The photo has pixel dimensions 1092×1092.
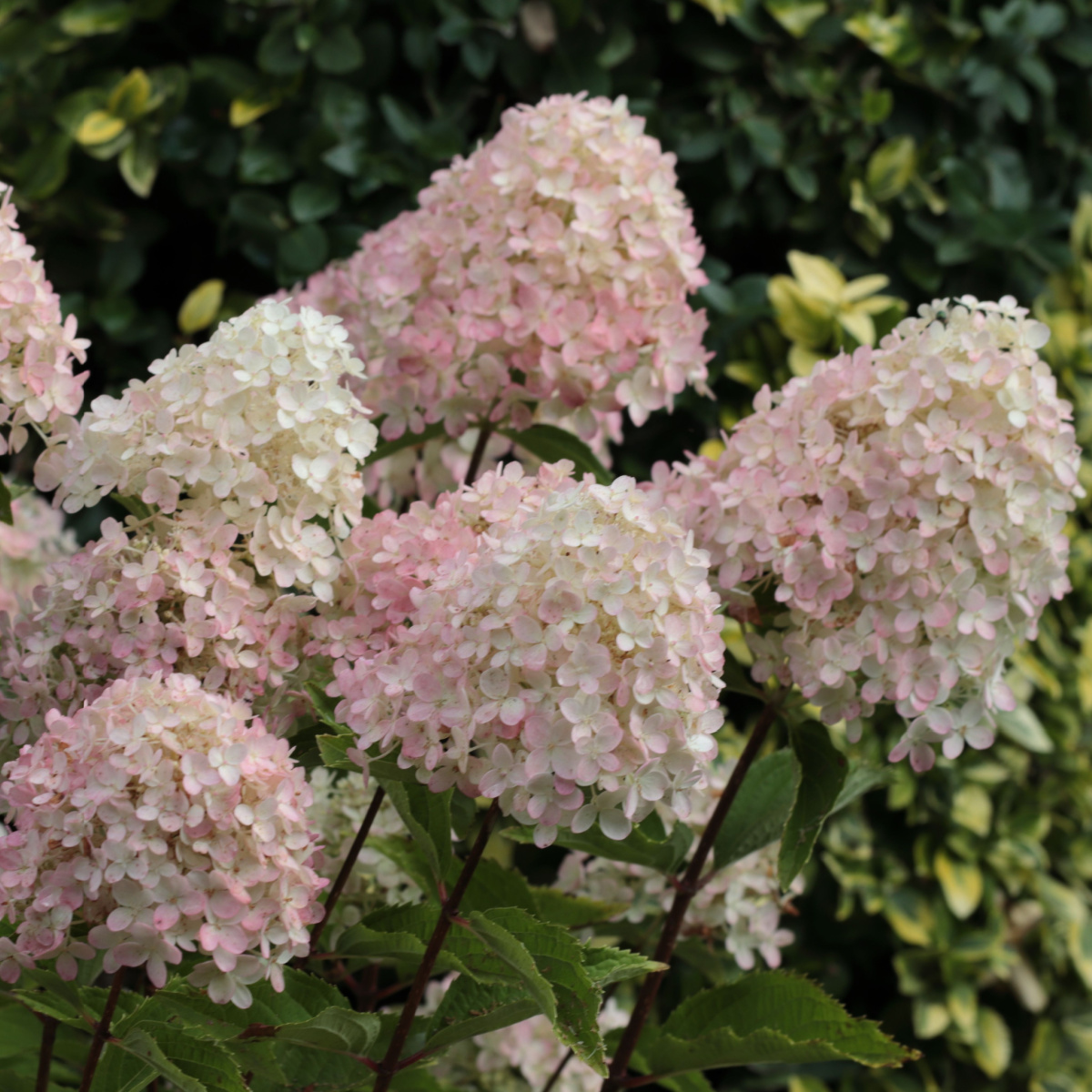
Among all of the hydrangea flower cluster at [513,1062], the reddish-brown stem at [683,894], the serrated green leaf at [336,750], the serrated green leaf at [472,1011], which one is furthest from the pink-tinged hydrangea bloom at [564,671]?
the hydrangea flower cluster at [513,1062]

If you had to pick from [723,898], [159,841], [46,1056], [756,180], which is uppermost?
[159,841]

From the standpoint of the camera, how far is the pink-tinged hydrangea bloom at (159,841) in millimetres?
585

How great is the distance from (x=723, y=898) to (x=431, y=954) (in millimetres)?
476

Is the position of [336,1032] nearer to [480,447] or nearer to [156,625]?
[156,625]

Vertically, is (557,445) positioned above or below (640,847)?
above

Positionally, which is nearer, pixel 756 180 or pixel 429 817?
pixel 429 817

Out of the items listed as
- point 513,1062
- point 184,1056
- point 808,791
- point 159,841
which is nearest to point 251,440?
point 159,841

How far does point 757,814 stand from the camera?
3.21 ft

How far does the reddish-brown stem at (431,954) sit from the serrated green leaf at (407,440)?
43cm

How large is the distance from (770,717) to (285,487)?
1.23ft

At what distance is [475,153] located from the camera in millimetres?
969

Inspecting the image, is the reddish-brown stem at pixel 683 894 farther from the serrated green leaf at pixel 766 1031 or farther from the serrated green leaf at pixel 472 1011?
the serrated green leaf at pixel 472 1011

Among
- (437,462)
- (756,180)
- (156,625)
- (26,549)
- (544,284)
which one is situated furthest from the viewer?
(756,180)

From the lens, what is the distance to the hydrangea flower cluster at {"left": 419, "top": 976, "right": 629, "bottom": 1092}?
1.16 metres
